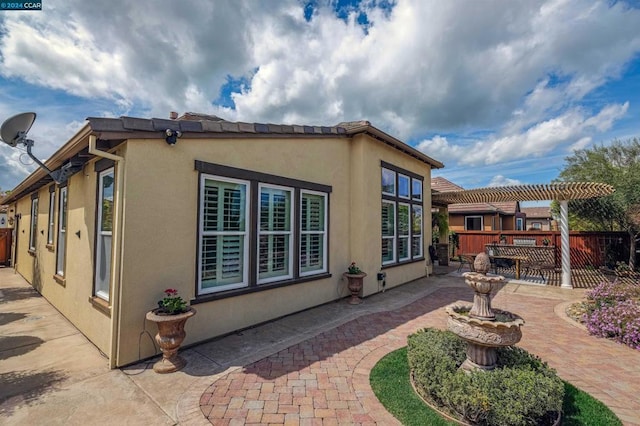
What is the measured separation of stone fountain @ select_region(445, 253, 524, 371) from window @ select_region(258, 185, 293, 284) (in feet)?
13.0

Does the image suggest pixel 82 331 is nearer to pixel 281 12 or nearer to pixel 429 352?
pixel 429 352

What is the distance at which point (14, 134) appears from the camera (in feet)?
16.0

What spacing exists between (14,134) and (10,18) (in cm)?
318

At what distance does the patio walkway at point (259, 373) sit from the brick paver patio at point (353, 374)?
0.02 metres

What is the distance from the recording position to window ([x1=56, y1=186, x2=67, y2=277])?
272 inches

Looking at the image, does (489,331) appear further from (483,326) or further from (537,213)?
(537,213)

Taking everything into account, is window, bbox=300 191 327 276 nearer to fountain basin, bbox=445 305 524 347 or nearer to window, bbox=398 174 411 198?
window, bbox=398 174 411 198

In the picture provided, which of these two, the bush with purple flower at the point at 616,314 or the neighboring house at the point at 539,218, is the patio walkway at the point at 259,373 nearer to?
the bush with purple flower at the point at 616,314

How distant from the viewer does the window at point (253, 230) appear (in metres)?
5.33

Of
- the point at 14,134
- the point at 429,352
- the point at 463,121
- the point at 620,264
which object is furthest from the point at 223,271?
the point at 620,264

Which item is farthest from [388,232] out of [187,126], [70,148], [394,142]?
[70,148]

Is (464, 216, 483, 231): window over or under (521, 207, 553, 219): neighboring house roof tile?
under

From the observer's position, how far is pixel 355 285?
7863 millimetres

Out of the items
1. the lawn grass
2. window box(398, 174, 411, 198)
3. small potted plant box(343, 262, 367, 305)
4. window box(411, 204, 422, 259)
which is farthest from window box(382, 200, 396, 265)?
the lawn grass
